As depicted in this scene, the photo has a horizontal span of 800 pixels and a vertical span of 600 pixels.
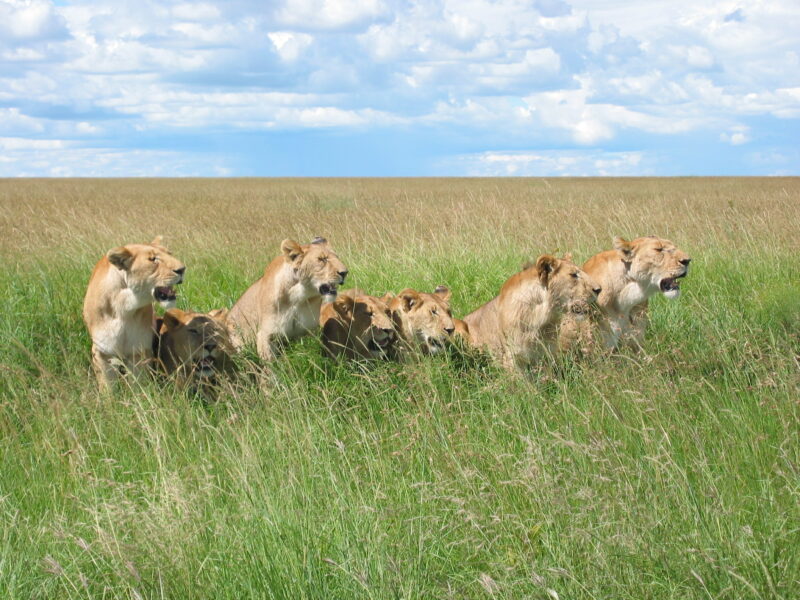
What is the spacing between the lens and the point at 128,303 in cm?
629

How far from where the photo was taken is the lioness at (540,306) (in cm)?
651

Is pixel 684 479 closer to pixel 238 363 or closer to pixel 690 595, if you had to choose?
pixel 690 595

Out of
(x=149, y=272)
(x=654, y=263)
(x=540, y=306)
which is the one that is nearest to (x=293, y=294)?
(x=149, y=272)

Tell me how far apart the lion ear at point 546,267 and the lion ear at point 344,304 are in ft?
5.00

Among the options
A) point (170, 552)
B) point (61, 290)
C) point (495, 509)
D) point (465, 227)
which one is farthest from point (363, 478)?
point (465, 227)

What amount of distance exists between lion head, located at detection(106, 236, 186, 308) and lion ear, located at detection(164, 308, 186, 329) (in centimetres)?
61

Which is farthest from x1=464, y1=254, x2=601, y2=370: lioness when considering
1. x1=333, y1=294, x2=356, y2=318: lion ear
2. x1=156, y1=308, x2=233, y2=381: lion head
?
x1=156, y1=308, x2=233, y2=381: lion head

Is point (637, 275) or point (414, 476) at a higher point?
point (637, 275)

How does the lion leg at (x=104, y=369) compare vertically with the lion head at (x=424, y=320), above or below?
below

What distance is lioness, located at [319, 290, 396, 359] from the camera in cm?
677

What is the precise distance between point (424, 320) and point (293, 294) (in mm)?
1036

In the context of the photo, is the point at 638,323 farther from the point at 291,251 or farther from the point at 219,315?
the point at 219,315

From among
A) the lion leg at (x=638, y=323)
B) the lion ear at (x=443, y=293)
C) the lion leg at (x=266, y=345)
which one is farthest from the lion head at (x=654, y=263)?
the lion leg at (x=266, y=345)

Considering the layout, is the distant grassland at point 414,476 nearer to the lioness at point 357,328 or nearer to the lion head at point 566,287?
the lioness at point 357,328
